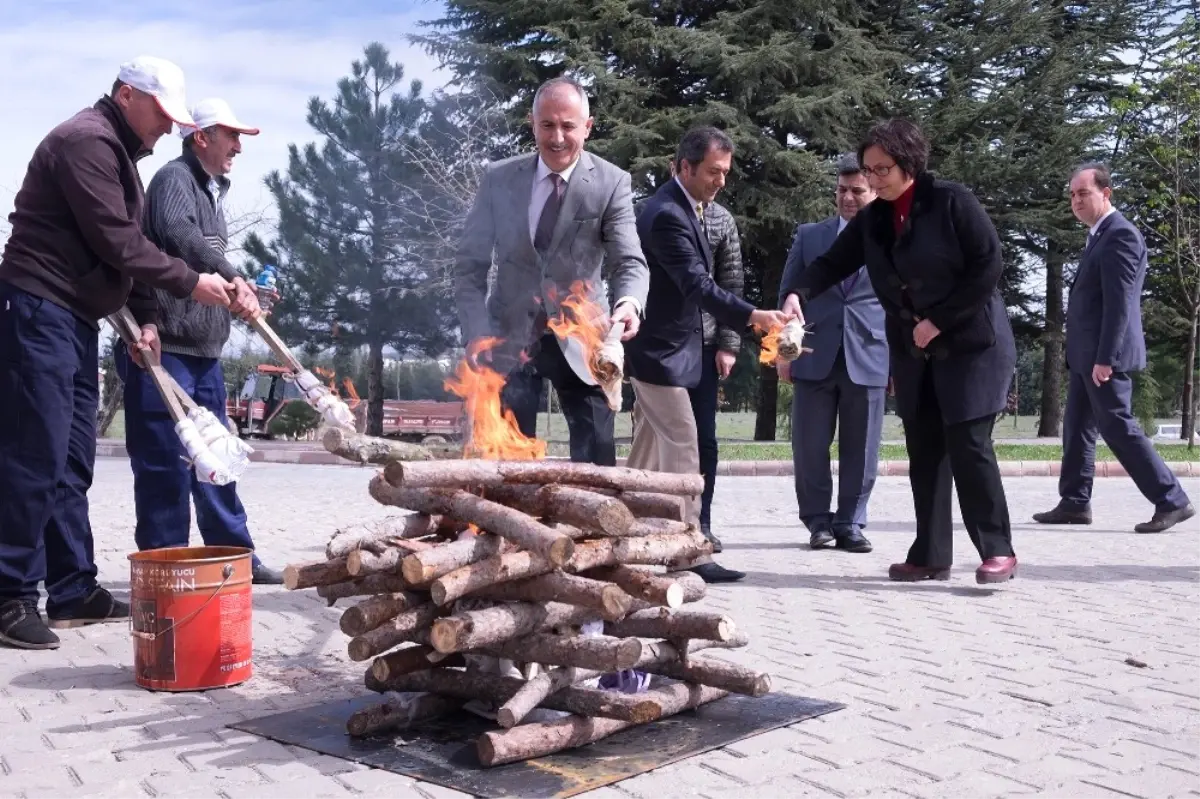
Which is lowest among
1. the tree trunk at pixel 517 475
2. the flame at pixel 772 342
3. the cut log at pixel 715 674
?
the cut log at pixel 715 674

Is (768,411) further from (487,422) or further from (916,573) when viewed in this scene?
(487,422)

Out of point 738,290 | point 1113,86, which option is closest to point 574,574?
point 738,290

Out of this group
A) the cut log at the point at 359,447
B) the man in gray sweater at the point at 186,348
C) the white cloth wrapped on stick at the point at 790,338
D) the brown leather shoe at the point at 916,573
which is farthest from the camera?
the brown leather shoe at the point at 916,573

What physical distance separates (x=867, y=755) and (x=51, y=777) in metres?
2.27

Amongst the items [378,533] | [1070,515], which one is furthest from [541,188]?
[1070,515]

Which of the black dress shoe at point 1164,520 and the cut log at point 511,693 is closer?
the cut log at point 511,693

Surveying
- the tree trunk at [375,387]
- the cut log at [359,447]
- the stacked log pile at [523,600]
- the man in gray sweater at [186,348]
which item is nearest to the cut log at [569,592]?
the stacked log pile at [523,600]

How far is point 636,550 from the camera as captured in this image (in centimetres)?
376

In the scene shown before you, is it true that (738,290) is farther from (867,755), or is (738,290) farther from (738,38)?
(738,38)

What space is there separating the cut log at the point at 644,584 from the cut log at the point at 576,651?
0.16 m

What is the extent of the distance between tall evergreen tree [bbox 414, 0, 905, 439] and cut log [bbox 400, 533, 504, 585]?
2221 centimetres

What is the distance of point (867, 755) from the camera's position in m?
3.47

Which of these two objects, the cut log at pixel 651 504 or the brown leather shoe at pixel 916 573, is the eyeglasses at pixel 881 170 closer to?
the brown leather shoe at pixel 916 573

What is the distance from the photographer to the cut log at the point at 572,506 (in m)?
3.57
